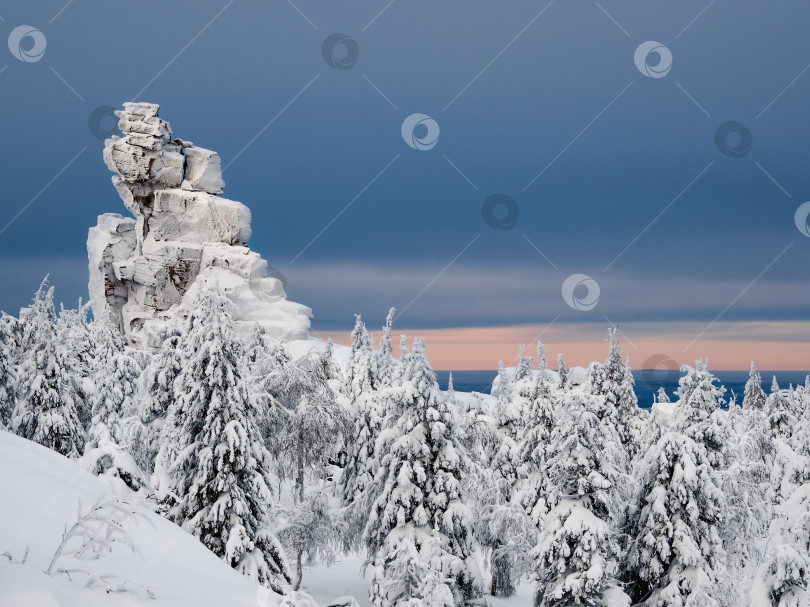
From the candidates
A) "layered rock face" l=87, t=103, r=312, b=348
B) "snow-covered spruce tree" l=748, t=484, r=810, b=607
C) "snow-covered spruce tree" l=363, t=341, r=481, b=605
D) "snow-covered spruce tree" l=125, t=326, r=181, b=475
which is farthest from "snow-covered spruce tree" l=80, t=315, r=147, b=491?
"layered rock face" l=87, t=103, r=312, b=348

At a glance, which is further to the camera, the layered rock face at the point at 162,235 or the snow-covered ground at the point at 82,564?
the layered rock face at the point at 162,235

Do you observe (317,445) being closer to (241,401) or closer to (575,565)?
(241,401)

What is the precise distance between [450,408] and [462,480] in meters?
2.08

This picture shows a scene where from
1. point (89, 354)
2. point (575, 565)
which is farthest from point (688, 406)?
point (89, 354)

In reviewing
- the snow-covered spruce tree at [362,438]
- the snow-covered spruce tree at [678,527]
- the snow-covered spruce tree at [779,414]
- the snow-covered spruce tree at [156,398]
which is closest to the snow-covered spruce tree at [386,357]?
the snow-covered spruce tree at [362,438]

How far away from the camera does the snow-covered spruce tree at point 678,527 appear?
19.6 metres

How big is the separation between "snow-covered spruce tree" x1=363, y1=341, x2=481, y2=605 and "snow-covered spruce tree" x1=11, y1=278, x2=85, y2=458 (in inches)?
583

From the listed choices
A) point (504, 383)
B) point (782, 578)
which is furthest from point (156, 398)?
point (782, 578)

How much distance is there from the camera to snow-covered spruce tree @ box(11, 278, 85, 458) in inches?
1073

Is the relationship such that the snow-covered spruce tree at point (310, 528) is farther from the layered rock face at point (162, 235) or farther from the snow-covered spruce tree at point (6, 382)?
the layered rock face at point (162, 235)

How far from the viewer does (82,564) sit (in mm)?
5270

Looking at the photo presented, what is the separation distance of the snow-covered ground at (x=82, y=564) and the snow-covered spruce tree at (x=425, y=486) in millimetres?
10438

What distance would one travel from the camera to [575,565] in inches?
770

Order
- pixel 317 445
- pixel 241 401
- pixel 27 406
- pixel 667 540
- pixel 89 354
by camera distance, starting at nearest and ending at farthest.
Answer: pixel 241 401 → pixel 667 540 → pixel 317 445 → pixel 27 406 → pixel 89 354
